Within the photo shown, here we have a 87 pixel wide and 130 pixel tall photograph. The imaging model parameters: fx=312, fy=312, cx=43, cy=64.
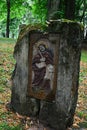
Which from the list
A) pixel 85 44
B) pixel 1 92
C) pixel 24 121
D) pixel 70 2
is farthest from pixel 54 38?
pixel 85 44

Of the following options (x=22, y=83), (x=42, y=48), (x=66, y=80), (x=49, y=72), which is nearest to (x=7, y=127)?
(x=22, y=83)

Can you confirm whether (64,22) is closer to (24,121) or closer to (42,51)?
(42,51)

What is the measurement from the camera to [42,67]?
8.06m

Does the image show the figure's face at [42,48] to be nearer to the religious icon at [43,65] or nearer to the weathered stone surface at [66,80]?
the religious icon at [43,65]

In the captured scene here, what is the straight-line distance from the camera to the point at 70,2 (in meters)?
27.7

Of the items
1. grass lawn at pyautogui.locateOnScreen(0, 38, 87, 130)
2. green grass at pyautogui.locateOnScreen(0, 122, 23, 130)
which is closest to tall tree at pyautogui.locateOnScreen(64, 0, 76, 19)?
grass lawn at pyautogui.locateOnScreen(0, 38, 87, 130)

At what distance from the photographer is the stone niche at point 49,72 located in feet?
25.1

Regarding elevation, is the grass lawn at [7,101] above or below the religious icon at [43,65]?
below

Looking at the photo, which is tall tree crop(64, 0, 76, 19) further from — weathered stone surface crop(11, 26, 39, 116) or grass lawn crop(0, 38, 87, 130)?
weathered stone surface crop(11, 26, 39, 116)

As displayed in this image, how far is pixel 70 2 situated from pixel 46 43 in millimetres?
20535

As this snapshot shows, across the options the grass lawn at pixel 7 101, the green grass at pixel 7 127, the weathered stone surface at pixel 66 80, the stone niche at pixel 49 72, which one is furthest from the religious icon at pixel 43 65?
the green grass at pixel 7 127

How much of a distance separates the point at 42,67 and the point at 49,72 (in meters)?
0.24

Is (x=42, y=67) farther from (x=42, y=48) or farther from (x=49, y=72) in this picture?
(x=42, y=48)

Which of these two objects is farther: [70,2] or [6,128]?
[70,2]
